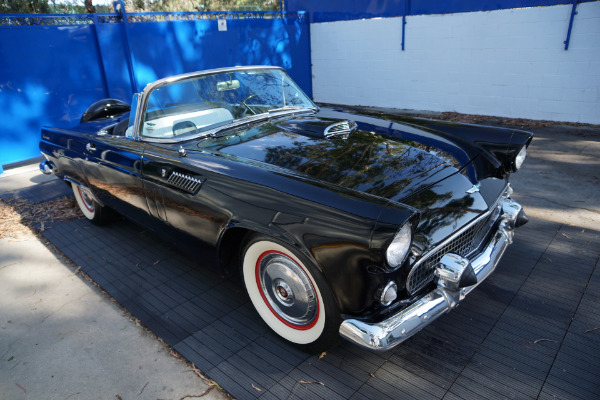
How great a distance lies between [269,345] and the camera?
252 cm

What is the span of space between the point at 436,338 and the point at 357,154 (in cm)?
121

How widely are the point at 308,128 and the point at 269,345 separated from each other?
1.54 meters

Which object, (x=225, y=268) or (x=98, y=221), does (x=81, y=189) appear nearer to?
(x=98, y=221)

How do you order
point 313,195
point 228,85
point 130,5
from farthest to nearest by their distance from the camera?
point 130,5, point 228,85, point 313,195

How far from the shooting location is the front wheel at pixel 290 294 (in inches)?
83.1

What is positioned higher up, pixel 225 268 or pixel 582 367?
pixel 225 268

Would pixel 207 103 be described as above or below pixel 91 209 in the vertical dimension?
above

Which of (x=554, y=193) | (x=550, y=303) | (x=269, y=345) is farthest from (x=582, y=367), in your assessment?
(x=554, y=193)

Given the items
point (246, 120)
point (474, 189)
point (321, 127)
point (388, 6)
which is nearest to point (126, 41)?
point (388, 6)

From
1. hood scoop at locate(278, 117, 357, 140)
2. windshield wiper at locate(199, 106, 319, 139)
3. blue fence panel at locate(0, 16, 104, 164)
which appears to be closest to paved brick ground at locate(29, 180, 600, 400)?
windshield wiper at locate(199, 106, 319, 139)

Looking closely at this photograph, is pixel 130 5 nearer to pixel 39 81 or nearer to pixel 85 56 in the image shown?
pixel 85 56

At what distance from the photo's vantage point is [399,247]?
6.31ft

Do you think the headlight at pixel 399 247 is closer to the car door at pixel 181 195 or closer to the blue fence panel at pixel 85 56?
the car door at pixel 181 195

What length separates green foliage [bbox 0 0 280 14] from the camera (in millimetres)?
10312
